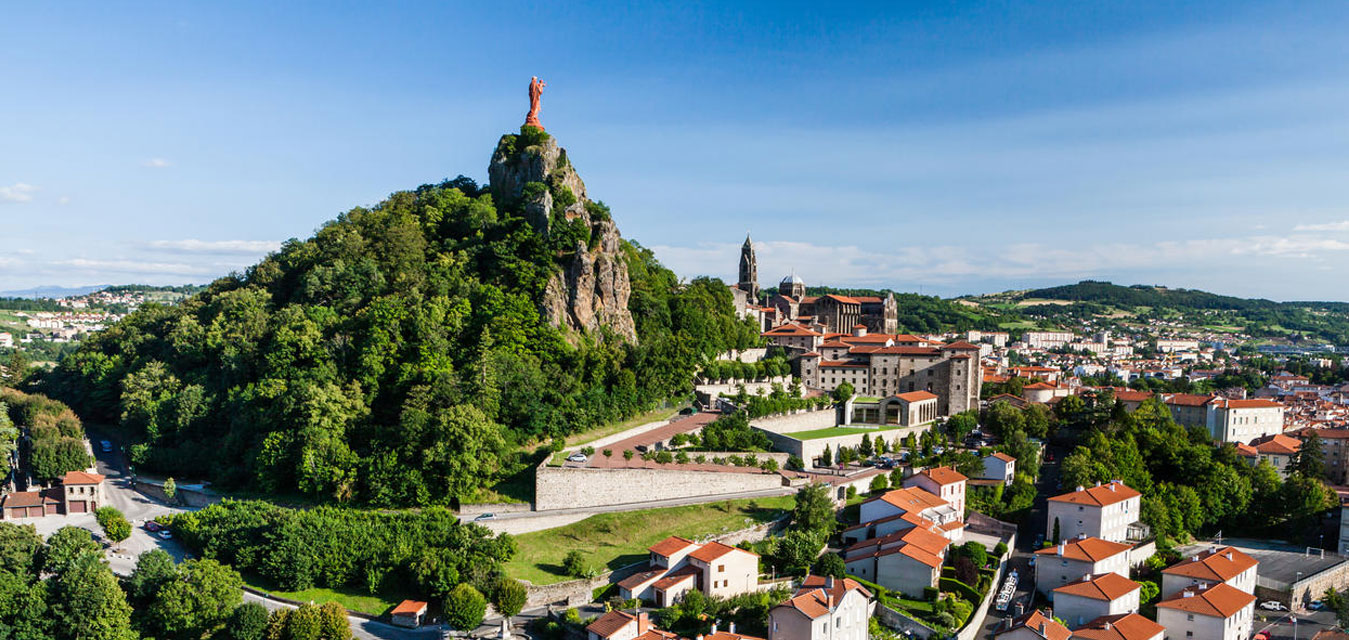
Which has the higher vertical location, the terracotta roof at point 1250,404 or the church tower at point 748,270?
the church tower at point 748,270

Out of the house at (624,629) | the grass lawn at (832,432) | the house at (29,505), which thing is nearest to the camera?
the house at (624,629)

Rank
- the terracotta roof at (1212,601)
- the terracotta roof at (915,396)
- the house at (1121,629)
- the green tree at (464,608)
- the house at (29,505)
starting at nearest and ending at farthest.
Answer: the house at (1121,629) < the green tree at (464,608) < the terracotta roof at (1212,601) < the house at (29,505) < the terracotta roof at (915,396)

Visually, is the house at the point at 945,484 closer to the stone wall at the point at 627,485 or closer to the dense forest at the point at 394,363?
the stone wall at the point at 627,485

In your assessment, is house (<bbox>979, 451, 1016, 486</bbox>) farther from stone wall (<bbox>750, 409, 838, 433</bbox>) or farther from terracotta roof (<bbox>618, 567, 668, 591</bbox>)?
terracotta roof (<bbox>618, 567, 668, 591</bbox>)

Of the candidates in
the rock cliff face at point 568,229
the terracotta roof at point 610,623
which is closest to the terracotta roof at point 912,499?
the terracotta roof at point 610,623

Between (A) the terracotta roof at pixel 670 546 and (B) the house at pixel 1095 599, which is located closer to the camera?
(B) the house at pixel 1095 599

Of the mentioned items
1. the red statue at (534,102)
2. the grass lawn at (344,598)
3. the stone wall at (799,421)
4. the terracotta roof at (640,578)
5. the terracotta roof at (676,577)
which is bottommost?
the grass lawn at (344,598)

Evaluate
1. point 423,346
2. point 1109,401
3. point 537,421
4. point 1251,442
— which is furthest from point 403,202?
point 1251,442

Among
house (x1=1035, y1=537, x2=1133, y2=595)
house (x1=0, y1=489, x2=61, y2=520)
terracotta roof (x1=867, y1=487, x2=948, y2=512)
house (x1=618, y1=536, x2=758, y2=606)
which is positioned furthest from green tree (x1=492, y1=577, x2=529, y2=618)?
house (x1=0, y1=489, x2=61, y2=520)
